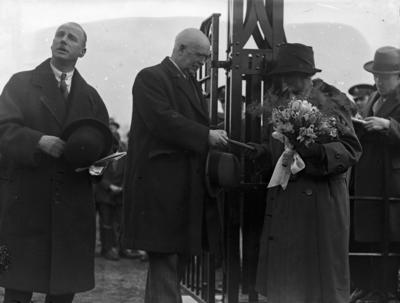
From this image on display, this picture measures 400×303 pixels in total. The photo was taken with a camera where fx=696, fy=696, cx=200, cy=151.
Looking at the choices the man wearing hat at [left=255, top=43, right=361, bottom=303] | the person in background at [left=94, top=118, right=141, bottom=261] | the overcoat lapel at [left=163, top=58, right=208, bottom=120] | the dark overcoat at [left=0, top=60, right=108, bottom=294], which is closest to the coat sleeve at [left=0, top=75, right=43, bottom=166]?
the dark overcoat at [left=0, top=60, right=108, bottom=294]

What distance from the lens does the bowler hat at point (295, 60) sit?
4.85 meters

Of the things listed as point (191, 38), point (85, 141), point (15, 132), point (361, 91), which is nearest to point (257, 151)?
point (191, 38)

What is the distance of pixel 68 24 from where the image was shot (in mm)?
4898

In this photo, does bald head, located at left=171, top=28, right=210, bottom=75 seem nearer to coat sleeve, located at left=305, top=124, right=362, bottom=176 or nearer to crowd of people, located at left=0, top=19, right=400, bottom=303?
crowd of people, located at left=0, top=19, right=400, bottom=303

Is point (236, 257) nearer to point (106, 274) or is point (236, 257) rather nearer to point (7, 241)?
point (7, 241)

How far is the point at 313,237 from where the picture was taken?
15.4 ft

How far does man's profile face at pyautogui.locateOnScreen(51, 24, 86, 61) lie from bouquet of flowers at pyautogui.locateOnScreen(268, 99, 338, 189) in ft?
4.75

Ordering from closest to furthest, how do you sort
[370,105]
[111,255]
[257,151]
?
[257,151], [370,105], [111,255]

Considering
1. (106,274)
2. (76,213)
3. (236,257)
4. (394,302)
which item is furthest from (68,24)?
(106,274)

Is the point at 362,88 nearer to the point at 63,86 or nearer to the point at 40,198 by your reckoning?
the point at 63,86

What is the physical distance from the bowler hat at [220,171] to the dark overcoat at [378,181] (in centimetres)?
156

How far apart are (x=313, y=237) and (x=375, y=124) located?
1.37 metres

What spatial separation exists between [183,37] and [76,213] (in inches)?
56.4

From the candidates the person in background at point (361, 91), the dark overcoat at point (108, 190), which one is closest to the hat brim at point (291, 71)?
the person in background at point (361, 91)
